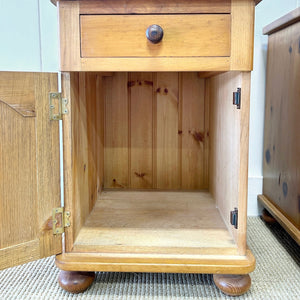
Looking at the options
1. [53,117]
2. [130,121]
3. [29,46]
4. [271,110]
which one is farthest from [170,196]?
[29,46]

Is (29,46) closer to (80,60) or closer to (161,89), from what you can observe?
(161,89)

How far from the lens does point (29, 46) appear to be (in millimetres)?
1415

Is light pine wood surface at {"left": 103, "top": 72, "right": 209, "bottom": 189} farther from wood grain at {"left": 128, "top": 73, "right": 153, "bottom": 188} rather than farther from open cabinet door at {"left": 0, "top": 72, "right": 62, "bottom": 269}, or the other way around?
open cabinet door at {"left": 0, "top": 72, "right": 62, "bottom": 269}

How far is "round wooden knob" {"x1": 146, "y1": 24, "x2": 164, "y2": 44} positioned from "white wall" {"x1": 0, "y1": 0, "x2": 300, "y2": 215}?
2.28 feet

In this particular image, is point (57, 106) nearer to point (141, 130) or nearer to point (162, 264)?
point (162, 264)

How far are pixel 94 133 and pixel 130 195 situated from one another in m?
0.27

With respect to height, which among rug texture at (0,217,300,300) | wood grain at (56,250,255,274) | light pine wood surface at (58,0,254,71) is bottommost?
rug texture at (0,217,300,300)

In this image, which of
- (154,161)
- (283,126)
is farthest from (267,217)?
(154,161)

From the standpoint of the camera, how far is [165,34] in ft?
2.74

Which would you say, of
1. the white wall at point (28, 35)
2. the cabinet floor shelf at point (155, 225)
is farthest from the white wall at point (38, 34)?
the cabinet floor shelf at point (155, 225)

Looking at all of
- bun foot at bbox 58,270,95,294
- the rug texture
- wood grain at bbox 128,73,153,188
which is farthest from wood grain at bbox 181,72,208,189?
bun foot at bbox 58,270,95,294

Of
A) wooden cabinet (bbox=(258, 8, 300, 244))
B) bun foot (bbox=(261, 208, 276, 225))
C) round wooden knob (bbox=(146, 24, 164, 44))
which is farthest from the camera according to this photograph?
bun foot (bbox=(261, 208, 276, 225))

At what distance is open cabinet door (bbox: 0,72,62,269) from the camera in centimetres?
84

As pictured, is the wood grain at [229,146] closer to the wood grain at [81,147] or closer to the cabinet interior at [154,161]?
the cabinet interior at [154,161]
